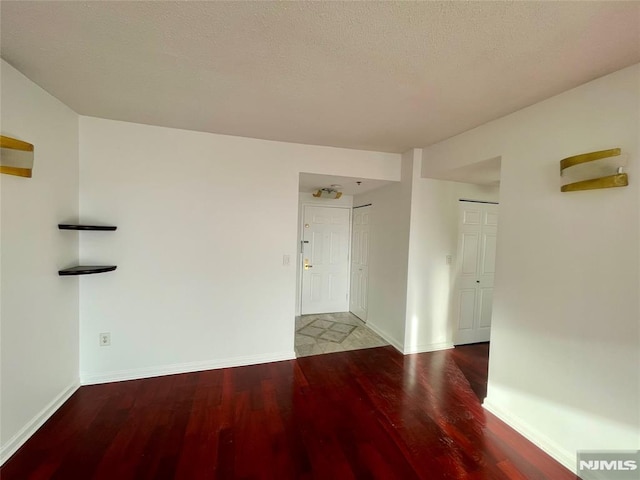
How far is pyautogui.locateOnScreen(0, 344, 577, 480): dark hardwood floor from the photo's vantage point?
160 centimetres

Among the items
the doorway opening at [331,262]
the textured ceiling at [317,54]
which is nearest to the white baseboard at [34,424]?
the textured ceiling at [317,54]

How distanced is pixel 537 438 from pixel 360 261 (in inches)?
114

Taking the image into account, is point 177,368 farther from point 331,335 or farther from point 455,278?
point 455,278

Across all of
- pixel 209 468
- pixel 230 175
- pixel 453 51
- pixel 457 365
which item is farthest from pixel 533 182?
pixel 209 468

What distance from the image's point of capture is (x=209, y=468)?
1593mm

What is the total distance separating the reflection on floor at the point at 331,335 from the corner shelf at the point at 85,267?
2121 millimetres

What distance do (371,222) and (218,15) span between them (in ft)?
10.4

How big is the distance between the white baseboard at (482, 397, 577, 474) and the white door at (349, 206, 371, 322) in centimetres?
214

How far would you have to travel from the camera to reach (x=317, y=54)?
1.45 m

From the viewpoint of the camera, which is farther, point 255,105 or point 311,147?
point 311,147

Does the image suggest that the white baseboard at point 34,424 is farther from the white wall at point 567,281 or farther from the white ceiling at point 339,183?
the white wall at point 567,281

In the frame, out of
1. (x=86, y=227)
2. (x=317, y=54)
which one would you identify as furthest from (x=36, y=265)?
(x=317, y=54)

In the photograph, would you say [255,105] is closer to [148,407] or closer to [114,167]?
[114,167]

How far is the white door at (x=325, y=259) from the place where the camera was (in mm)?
4457
